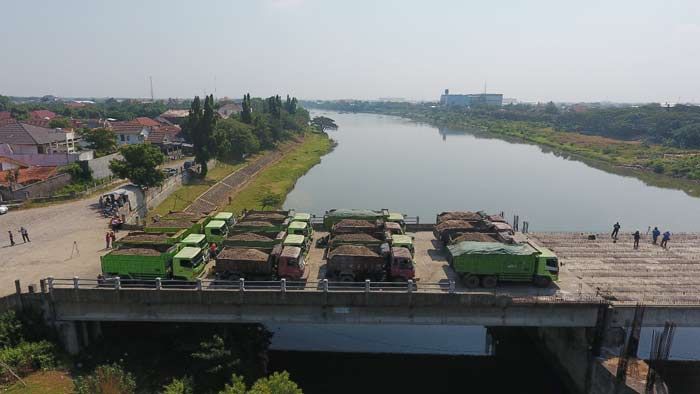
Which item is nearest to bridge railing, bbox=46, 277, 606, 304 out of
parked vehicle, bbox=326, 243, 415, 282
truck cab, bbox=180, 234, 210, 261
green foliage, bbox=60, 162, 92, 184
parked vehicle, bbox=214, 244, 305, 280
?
parked vehicle, bbox=214, 244, 305, 280

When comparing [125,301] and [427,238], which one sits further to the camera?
[427,238]

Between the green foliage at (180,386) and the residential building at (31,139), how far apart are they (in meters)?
59.2

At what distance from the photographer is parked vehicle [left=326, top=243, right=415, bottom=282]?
1008 inches

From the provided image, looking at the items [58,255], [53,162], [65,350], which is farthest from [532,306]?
[53,162]

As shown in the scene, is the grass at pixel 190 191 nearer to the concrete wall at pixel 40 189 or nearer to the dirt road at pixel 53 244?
the dirt road at pixel 53 244

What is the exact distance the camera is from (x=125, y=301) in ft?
78.1

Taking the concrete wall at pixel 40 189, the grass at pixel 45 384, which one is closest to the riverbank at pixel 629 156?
the grass at pixel 45 384

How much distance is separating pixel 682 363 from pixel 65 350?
32545 mm

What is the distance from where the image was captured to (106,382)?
67.3 feet

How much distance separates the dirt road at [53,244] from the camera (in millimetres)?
27984

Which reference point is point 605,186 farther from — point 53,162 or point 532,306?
point 53,162

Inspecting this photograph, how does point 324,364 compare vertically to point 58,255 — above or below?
below

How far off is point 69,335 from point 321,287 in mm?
13332

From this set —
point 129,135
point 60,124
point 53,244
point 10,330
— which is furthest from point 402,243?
point 60,124
